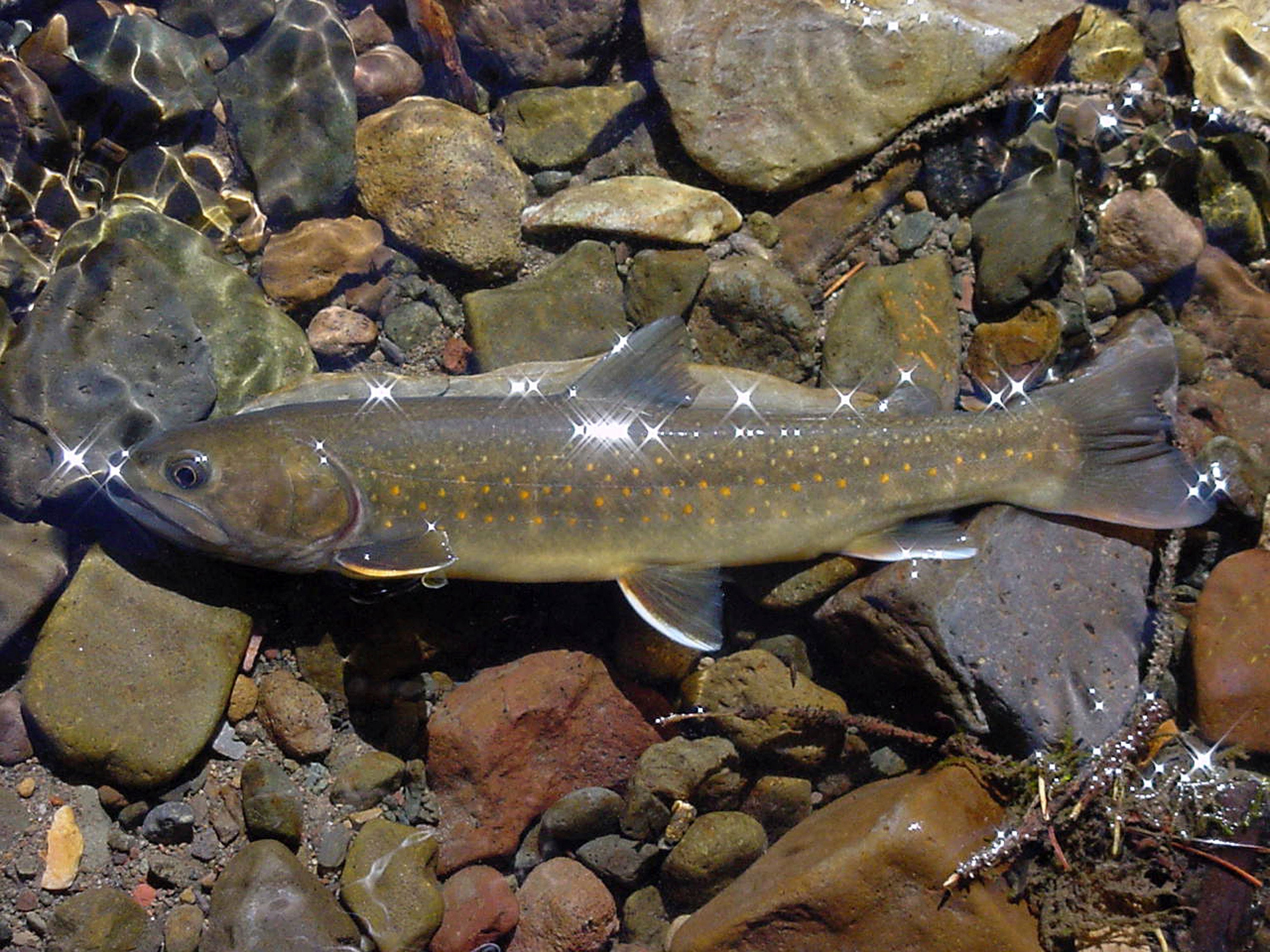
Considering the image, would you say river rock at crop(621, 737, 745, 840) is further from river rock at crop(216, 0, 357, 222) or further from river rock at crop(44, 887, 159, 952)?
river rock at crop(216, 0, 357, 222)

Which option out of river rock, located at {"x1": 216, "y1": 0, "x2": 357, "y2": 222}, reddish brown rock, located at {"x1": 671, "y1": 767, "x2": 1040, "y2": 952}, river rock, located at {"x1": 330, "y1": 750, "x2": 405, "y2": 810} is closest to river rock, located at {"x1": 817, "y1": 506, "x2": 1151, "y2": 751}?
reddish brown rock, located at {"x1": 671, "y1": 767, "x2": 1040, "y2": 952}

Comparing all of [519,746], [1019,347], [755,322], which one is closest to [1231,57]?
[1019,347]

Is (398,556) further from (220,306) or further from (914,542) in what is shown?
(914,542)

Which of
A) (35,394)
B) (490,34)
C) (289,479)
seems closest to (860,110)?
(490,34)

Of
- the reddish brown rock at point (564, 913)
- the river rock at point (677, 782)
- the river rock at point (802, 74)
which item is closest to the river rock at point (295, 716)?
the reddish brown rock at point (564, 913)

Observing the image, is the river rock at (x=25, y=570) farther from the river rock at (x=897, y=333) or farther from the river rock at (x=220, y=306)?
the river rock at (x=897, y=333)
